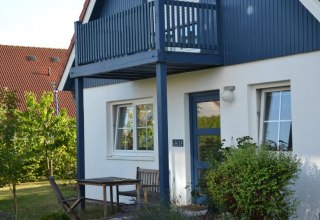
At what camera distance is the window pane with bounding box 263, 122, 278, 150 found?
10.8 metres

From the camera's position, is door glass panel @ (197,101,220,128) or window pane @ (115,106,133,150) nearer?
door glass panel @ (197,101,220,128)

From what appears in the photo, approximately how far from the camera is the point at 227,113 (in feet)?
38.3

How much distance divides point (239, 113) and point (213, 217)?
207cm

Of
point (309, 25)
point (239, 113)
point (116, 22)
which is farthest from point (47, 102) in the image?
point (309, 25)

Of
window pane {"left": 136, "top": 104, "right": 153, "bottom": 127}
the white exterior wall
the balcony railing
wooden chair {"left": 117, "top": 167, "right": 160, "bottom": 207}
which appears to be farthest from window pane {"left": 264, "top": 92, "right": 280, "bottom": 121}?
window pane {"left": 136, "top": 104, "right": 153, "bottom": 127}

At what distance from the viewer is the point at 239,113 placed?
1138cm

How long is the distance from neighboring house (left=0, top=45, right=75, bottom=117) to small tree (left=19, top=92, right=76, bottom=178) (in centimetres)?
680

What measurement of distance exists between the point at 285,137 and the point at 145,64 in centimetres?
286

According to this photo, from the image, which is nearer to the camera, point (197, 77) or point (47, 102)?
point (197, 77)

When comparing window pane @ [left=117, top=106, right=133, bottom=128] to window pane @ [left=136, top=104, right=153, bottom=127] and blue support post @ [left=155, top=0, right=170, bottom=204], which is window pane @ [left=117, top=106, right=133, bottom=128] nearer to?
window pane @ [left=136, top=104, right=153, bottom=127]

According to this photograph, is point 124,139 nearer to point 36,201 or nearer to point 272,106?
point 36,201

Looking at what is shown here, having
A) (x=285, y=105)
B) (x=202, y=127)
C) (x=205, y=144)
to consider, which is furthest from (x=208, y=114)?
(x=285, y=105)

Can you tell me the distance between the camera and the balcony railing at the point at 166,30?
1116 cm

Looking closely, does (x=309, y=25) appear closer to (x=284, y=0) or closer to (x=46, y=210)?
(x=284, y=0)
